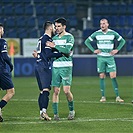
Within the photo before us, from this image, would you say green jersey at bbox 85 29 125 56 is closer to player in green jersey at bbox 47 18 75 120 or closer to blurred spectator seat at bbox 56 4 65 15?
player in green jersey at bbox 47 18 75 120

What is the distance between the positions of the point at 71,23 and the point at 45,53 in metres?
18.1

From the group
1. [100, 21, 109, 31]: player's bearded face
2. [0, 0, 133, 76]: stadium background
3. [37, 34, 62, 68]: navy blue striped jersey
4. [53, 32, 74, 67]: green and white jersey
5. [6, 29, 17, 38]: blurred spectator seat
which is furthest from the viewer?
[6, 29, 17, 38]: blurred spectator seat

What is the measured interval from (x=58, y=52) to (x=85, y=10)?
2096cm

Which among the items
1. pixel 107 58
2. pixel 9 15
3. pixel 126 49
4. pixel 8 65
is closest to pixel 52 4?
pixel 9 15

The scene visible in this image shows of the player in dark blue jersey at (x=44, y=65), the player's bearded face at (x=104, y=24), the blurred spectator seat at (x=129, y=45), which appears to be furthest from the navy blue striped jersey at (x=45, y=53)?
the blurred spectator seat at (x=129, y=45)

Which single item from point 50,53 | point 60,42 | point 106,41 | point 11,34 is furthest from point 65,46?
point 11,34

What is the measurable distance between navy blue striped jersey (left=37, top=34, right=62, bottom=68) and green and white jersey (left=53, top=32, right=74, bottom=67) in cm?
18

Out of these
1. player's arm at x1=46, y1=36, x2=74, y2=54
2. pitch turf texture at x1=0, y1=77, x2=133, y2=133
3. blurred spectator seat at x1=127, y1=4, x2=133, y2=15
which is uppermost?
blurred spectator seat at x1=127, y1=4, x2=133, y2=15

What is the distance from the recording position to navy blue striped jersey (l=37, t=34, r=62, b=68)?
10133mm

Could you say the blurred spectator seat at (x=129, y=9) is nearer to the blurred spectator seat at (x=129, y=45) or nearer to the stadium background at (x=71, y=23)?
the stadium background at (x=71, y=23)

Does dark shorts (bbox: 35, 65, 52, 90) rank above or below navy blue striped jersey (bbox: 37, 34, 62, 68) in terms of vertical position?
below

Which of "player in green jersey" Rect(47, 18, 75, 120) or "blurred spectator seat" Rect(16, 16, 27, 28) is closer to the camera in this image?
"player in green jersey" Rect(47, 18, 75, 120)

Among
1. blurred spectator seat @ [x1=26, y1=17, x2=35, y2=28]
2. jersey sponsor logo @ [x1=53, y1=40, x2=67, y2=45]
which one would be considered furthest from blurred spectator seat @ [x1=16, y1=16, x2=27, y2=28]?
jersey sponsor logo @ [x1=53, y1=40, x2=67, y2=45]

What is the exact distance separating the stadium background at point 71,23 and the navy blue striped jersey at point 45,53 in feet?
47.2
